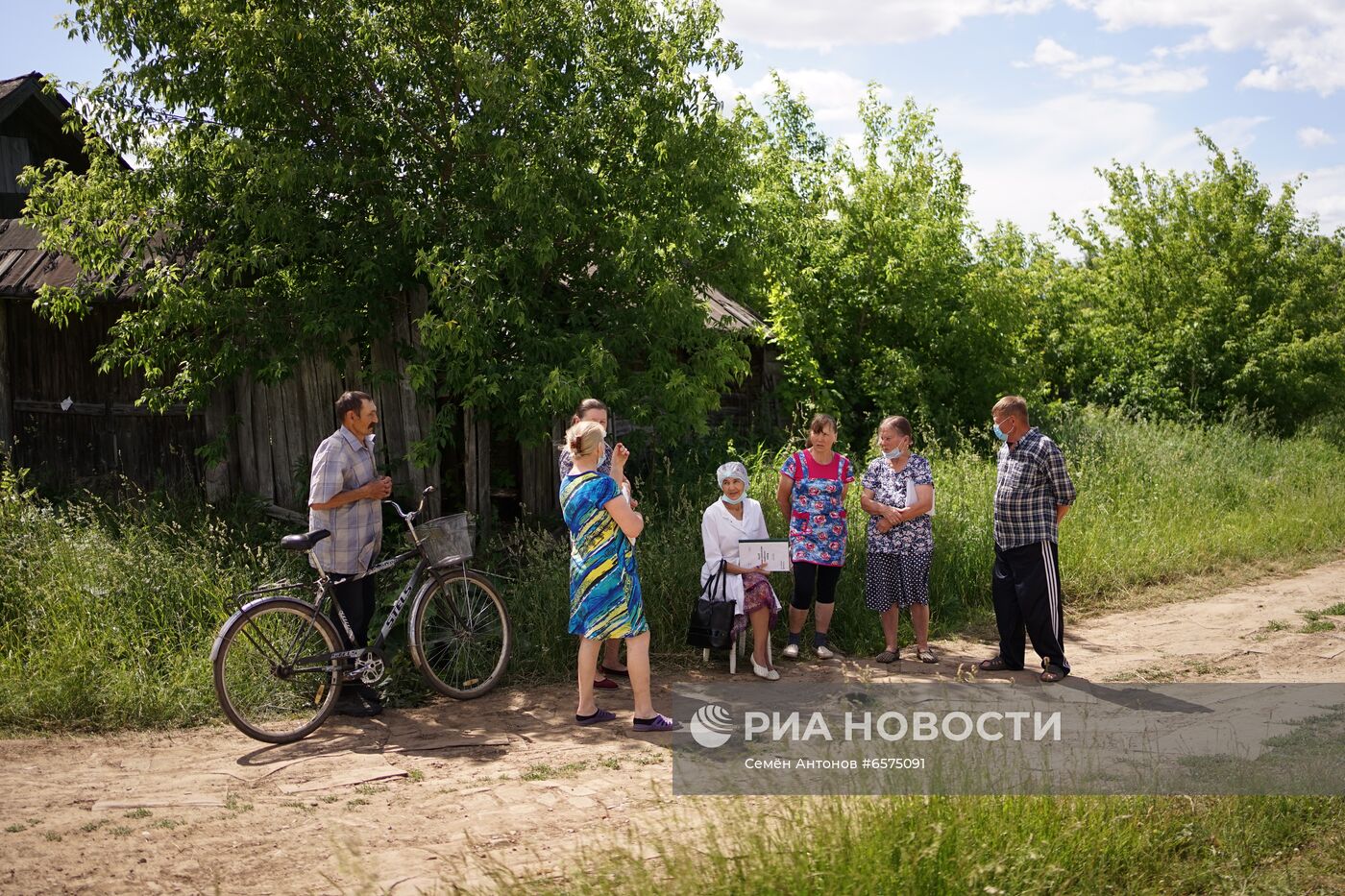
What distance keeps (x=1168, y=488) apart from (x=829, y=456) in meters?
6.91

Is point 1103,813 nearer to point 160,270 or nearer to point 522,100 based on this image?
point 522,100

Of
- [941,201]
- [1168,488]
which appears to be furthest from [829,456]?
[941,201]

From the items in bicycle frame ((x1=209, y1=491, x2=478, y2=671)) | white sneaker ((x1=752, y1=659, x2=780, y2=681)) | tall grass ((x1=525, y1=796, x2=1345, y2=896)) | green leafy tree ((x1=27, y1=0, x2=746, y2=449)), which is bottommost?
tall grass ((x1=525, y1=796, x2=1345, y2=896))

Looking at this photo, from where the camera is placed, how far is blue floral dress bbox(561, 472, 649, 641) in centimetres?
630

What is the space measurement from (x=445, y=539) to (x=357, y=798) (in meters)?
2.24

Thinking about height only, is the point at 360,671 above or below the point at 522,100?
below

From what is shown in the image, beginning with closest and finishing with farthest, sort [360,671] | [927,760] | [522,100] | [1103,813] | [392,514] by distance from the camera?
Result: [1103,813] → [927,760] → [360,671] → [522,100] → [392,514]

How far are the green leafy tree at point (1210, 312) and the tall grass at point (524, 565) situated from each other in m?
6.99

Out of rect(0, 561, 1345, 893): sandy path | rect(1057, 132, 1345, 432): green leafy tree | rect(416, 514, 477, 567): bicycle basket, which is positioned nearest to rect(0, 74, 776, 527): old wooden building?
rect(416, 514, 477, 567): bicycle basket

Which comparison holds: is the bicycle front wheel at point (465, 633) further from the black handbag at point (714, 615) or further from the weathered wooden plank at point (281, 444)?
the weathered wooden plank at point (281, 444)

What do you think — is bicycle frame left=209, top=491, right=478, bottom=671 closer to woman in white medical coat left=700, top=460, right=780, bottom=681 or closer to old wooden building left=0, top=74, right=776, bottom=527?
woman in white medical coat left=700, top=460, right=780, bottom=681

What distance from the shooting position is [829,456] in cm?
794

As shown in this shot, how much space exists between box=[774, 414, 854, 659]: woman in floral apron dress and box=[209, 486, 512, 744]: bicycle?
2.10 m

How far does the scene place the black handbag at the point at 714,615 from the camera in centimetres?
727
